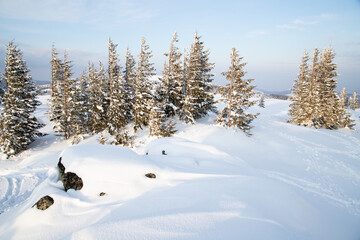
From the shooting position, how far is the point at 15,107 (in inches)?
770

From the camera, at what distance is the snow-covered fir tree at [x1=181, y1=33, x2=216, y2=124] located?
22.1 m

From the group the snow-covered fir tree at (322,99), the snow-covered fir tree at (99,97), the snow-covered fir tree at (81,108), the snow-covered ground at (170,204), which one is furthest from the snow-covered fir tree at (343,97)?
the snow-covered fir tree at (81,108)

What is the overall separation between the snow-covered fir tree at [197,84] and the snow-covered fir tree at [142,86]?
548cm

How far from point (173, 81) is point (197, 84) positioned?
3614 millimetres

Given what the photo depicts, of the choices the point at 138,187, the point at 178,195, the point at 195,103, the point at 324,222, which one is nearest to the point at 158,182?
the point at 138,187

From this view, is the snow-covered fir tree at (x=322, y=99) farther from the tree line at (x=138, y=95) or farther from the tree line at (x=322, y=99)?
the tree line at (x=138, y=95)

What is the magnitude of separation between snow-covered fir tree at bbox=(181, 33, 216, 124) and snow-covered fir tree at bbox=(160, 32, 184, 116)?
1.26m

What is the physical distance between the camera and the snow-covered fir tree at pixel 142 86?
23234 millimetres

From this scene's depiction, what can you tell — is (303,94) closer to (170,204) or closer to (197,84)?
(197,84)

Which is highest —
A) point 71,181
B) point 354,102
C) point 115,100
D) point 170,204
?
point 354,102

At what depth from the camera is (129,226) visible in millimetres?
3289

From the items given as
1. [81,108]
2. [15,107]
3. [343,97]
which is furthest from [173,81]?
[343,97]

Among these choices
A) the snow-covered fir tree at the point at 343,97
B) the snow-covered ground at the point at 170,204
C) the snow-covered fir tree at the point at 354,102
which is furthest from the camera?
the snow-covered fir tree at the point at 354,102

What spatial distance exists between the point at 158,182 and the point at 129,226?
2.51 metres
